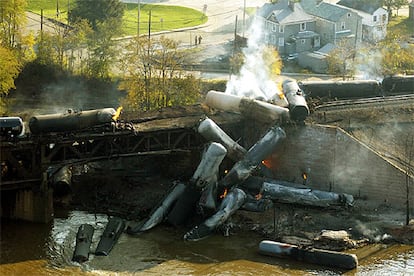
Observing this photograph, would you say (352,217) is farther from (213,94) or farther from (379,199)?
(213,94)

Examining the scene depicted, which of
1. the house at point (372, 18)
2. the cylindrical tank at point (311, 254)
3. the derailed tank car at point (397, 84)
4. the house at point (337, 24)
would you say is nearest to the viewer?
the cylindrical tank at point (311, 254)

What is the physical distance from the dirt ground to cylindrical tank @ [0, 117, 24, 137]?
5.70 metres

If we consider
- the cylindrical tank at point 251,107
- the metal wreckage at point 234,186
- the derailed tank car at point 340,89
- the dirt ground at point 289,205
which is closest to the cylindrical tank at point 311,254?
the dirt ground at point 289,205

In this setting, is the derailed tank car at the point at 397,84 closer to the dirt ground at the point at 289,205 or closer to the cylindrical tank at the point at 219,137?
the dirt ground at the point at 289,205

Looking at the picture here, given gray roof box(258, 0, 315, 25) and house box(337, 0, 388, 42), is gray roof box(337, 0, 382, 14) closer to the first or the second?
house box(337, 0, 388, 42)

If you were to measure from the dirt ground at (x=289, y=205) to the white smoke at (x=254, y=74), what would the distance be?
3.64m

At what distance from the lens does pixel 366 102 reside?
2076 inches

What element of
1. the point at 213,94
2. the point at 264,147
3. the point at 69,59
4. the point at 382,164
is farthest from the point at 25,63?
the point at 382,164

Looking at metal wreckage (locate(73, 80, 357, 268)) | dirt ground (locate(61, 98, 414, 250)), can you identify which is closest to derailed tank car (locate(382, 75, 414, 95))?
dirt ground (locate(61, 98, 414, 250))

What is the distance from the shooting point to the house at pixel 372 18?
87562mm

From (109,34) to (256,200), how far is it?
3179 cm

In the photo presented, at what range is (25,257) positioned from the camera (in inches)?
1587

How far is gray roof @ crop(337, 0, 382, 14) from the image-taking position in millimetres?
90688

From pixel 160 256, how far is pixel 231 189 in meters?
6.42
